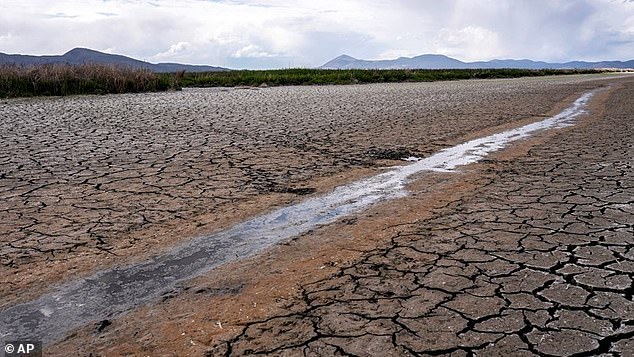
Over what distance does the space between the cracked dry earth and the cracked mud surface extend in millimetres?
1431

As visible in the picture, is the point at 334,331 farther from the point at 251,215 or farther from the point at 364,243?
the point at 251,215

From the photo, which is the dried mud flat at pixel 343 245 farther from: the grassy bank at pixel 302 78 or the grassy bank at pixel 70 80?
the grassy bank at pixel 302 78

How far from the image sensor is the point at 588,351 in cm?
228

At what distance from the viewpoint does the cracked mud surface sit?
150 inches

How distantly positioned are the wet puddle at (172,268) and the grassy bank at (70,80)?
1742 centimetres

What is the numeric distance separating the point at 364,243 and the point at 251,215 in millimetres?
1170

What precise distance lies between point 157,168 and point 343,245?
329 centimetres

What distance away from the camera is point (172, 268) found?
3404 millimetres

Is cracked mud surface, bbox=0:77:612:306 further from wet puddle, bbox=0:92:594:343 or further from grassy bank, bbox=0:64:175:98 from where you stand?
grassy bank, bbox=0:64:175:98

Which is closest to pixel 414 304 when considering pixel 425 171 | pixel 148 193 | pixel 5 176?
pixel 148 193

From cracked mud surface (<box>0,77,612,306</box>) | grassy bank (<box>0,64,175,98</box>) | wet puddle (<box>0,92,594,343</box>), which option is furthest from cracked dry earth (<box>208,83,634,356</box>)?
grassy bank (<box>0,64,175,98</box>)

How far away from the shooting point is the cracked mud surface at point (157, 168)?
3.82m

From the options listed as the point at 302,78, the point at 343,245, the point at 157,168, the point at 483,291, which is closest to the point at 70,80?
the point at 302,78

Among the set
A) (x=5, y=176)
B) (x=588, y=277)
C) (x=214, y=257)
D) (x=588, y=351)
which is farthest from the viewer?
(x=5, y=176)
